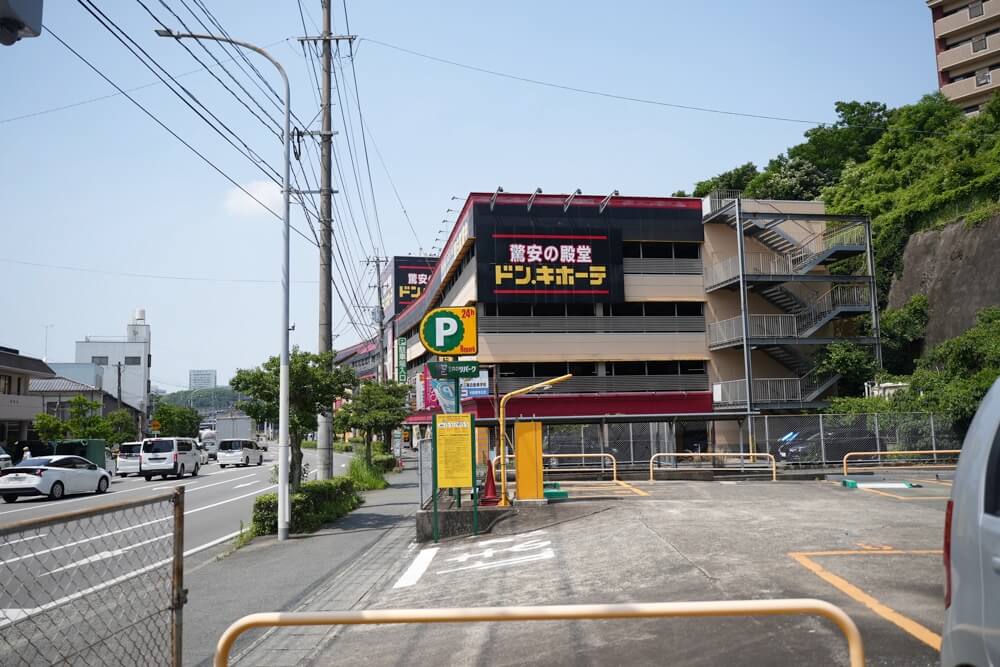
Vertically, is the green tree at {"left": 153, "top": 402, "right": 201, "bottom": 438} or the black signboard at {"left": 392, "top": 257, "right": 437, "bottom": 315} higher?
the black signboard at {"left": 392, "top": 257, "right": 437, "bottom": 315}

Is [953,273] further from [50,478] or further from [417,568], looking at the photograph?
[50,478]

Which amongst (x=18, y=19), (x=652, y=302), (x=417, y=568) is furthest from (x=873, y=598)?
(x=652, y=302)

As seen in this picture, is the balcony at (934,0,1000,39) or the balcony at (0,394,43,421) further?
the balcony at (934,0,1000,39)

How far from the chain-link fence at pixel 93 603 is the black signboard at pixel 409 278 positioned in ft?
204

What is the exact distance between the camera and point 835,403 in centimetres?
3359

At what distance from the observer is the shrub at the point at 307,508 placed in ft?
47.6

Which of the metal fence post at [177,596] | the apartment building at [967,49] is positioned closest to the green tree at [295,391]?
the metal fence post at [177,596]

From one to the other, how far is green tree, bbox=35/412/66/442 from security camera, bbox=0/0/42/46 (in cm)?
4929

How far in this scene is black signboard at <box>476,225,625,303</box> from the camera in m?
37.1

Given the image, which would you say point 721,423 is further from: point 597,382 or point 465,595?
point 465,595

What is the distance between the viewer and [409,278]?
254 ft

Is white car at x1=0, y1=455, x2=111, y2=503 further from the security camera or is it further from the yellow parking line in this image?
the security camera

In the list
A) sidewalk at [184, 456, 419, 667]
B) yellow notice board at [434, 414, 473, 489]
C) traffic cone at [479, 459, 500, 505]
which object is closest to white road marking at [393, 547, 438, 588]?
sidewalk at [184, 456, 419, 667]

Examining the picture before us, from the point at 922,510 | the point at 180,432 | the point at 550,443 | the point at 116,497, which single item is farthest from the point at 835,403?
the point at 180,432
